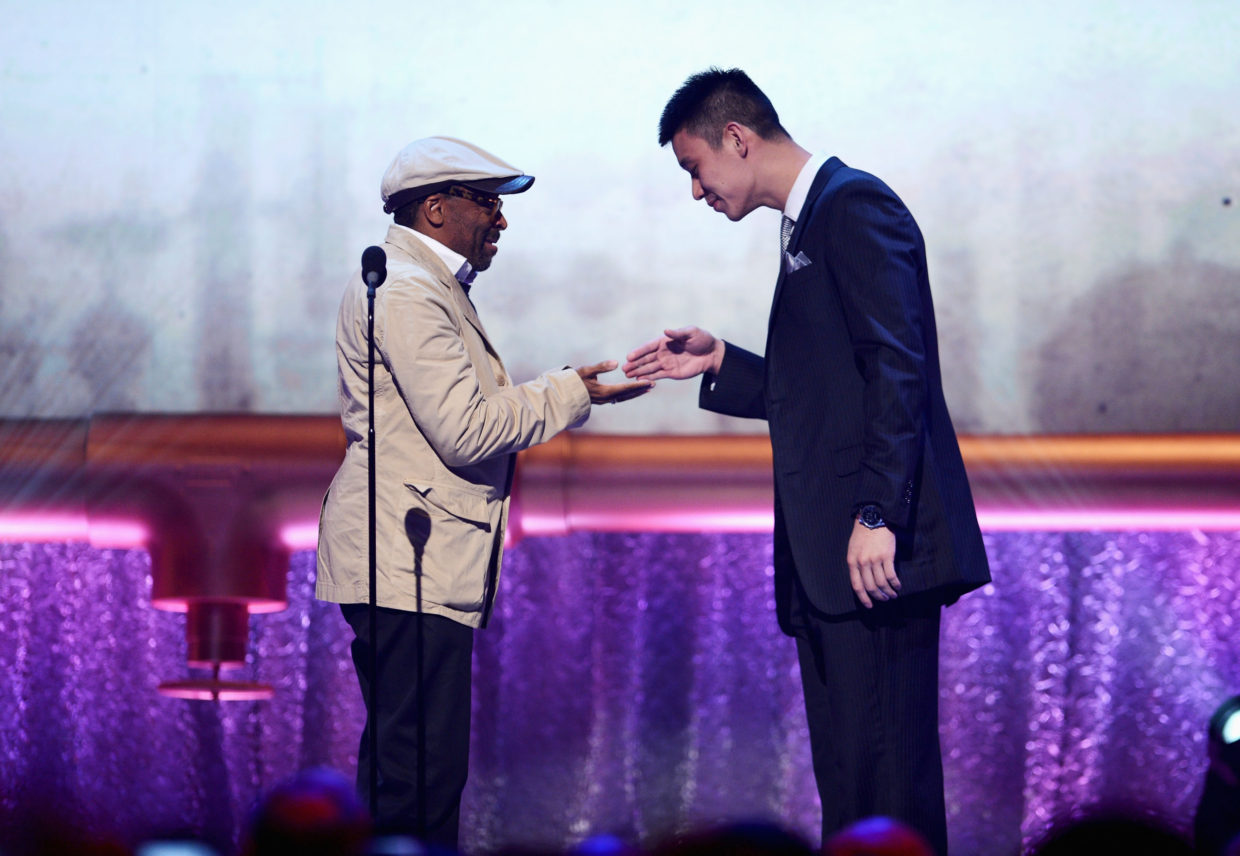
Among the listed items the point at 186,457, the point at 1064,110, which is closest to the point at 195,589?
the point at 186,457

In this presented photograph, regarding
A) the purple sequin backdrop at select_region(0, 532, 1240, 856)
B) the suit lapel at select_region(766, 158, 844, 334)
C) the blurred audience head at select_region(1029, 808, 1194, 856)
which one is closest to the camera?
the blurred audience head at select_region(1029, 808, 1194, 856)

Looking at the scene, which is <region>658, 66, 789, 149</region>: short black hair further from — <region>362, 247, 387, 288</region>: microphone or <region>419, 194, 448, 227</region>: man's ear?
<region>362, 247, 387, 288</region>: microphone

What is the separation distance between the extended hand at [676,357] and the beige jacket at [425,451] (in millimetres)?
227

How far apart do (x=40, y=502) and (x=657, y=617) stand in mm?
1728

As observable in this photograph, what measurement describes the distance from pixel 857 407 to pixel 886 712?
1.59 ft

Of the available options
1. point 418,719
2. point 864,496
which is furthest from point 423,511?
point 864,496

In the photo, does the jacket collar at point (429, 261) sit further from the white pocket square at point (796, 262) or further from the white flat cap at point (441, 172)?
the white pocket square at point (796, 262)

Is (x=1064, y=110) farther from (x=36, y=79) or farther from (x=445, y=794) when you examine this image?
(x=36, y=79)

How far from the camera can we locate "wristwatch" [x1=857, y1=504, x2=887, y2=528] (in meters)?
1.87

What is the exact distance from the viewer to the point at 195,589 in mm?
3148

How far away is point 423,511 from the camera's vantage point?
7.06 ft

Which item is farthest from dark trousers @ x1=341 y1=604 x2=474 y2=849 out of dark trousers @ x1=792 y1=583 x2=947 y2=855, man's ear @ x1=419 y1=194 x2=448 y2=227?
man's ear @ x1=419 y1=194 x2=448 y2=227

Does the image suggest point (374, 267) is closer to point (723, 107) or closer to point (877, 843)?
point (723, 107)

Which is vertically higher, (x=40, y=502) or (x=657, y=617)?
(x=40, y=502)
